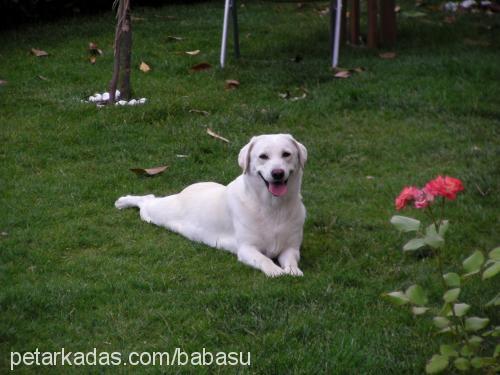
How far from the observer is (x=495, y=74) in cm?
905

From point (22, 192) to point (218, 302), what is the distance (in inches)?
95.8

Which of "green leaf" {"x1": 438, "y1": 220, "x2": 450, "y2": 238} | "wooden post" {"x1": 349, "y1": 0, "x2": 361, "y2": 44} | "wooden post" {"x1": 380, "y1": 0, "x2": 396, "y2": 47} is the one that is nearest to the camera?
"green leaf" {"x1": 438, "y1": 220, "x2": 450, "y2": 238}

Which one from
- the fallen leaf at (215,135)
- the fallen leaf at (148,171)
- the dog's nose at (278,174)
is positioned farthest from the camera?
the fallen leaf at (215,135)

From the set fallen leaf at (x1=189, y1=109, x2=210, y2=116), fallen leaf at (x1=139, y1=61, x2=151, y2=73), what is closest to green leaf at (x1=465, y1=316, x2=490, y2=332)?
fallen leaf at (x1=189, y1=109, x2=210, y2=116)

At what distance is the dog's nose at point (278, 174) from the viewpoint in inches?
204

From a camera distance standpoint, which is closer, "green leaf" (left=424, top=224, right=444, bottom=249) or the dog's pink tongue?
"green leaf" (left=424, top=224, right=444, bottom=249)

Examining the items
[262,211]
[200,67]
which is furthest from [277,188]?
[200,67]

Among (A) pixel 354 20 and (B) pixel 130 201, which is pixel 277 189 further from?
(A) pixel 354 20

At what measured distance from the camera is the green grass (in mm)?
4336

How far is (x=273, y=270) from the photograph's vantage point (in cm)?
512

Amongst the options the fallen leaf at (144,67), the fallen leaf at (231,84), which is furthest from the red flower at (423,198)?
the fallen leaf at (144,67)

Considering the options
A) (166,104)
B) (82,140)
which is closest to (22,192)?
(82,140)

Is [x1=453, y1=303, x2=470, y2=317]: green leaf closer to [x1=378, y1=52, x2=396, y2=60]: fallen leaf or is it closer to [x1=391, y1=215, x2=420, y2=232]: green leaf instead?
[x1=391, y1=215, x2=420, y2=232]: green leaf

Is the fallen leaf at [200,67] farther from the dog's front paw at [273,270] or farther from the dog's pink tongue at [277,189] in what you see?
the dog's front paw at [273,270]
